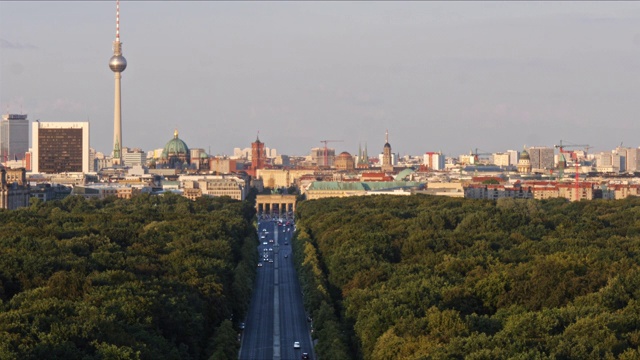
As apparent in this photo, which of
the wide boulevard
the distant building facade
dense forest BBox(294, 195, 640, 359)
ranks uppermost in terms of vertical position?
the distant building facade

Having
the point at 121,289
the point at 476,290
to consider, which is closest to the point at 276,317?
the point at 476,290

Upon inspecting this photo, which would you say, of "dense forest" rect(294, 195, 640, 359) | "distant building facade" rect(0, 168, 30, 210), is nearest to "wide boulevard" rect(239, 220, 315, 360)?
"dense forest" rect(294, 195, 640, 359)

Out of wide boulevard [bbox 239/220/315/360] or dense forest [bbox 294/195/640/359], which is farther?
wide boulevard [bbox 239/220/315/360]

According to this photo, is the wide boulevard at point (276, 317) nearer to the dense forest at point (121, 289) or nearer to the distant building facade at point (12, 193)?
the dense forest at point (121, 289)

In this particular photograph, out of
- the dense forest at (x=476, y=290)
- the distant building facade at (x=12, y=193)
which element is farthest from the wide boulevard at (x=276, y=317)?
the distant building facade at (x=12, y=193)

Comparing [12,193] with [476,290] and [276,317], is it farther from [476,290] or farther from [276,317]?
[476,290]

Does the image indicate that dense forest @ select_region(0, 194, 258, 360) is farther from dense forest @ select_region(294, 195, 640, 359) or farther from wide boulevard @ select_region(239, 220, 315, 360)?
dense forest @ select_region(294, 195, 640, 359)
